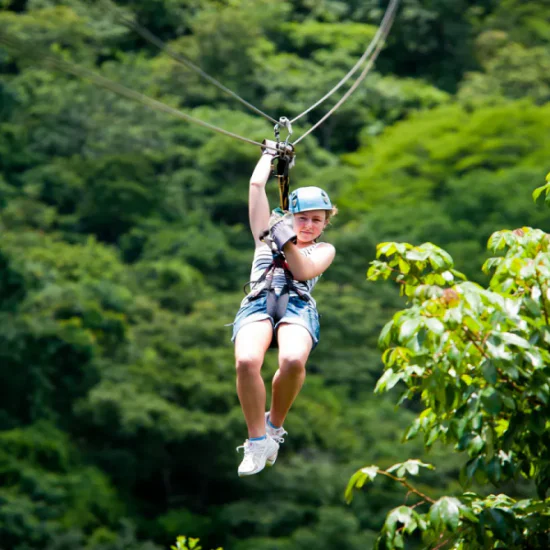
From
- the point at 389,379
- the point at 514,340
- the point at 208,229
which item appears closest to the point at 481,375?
the point at 389,379

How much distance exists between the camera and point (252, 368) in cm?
452

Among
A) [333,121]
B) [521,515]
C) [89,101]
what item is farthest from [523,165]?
[521,515]

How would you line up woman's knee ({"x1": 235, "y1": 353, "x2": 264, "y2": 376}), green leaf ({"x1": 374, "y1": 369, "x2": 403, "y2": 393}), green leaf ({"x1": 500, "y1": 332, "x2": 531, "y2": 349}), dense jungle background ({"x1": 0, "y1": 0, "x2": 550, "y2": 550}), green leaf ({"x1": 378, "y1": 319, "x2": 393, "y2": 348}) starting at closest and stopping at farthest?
green leaf ({"x1": 500, "y1": 332, "x2": 531, "y2": 349}) < green leaf ({"x1": 378, "y1": 319, "x2": 393, "y2": 348}) < green leaf ({"x1": 374, "y1": 369, "x2": 403, "y2": 393}) < woman's knee ({"x1": 235, "y1": 353, "x2": 264, "y2": 376}) < dense jungle background ({"x1": 0, "y1": 0, "x2": 550, "y2": 550})

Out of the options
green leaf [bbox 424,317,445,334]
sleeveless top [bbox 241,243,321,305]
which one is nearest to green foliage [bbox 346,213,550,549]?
green leaf [bbox 424,317,445,334]

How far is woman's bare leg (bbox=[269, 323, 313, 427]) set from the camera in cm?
457

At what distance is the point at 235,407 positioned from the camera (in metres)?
20.2

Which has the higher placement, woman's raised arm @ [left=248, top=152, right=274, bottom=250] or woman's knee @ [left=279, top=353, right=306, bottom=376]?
woman's raised arm @ [left=248, top=152, right=274, bottom=250]

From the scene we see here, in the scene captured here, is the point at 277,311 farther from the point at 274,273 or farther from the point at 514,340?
the point at 514,340

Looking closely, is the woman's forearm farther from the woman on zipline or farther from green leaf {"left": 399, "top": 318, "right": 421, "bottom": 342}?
green leaf {"left": 399, "top": 318, "right": 421, "bottom": 342}

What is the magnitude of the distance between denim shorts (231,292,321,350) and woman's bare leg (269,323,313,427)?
0.10ft

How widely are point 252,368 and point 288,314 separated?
1.04ft

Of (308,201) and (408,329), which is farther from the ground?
(308,201)

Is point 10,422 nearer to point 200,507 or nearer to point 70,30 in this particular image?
point 200,507

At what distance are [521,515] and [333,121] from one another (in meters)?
29.6
